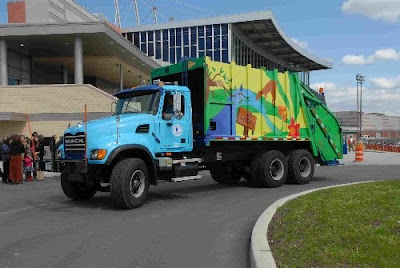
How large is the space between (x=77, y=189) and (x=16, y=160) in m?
5.73

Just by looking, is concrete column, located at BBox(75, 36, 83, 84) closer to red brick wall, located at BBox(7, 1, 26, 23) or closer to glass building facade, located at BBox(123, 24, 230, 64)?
red brick wall, located at BBox(7, 1, 26, 23)

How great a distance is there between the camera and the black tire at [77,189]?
1048cm

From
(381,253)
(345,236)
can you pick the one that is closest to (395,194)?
(345,236)

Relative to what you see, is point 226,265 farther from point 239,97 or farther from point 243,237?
point 239,97

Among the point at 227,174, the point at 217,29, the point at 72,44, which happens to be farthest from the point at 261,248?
the point at 217,29

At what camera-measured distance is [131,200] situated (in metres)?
9.23

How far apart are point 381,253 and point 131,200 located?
559 centimetres

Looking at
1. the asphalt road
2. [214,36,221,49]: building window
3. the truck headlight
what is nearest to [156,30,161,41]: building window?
[214,36,221,49]: building window

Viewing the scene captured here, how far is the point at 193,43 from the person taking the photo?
61.8 metres

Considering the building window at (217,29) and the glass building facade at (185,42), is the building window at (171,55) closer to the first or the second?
the glass building facade at (185,42)

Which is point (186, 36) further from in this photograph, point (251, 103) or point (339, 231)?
point (339, 231)

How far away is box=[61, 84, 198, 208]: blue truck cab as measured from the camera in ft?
30.0

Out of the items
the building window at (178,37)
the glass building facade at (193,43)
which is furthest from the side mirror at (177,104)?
the building window at (178,37)

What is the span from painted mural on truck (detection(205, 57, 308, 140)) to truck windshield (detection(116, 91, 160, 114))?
1.59 metres
